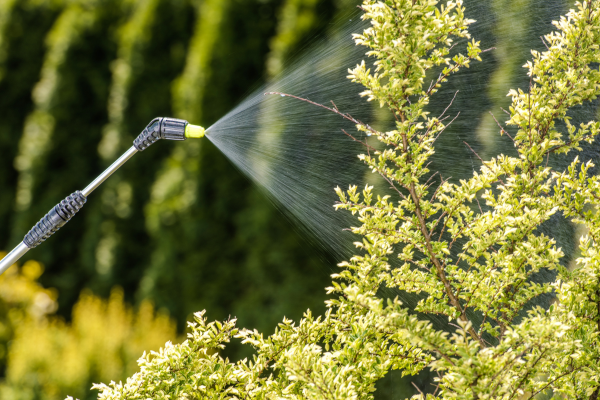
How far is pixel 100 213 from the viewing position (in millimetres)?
5980

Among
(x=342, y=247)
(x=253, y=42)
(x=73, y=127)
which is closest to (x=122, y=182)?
(x=73, y=127)

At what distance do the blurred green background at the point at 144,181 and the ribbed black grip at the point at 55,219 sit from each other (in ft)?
7.61

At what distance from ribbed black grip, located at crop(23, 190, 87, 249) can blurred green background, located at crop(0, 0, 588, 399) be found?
7.61 ft

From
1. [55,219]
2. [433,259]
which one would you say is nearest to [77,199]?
[55,219]

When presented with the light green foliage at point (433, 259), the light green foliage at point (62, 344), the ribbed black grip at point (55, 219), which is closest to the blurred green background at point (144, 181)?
the light green foliage at point (62, 344)

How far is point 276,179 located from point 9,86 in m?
5.39

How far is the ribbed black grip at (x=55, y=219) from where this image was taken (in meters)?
1.57

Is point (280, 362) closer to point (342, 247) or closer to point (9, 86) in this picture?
point (342, 247)

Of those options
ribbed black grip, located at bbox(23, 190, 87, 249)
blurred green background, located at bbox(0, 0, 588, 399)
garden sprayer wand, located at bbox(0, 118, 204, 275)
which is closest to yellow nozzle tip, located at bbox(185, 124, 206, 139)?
garden sprayer wand, located at bbox(0, 118, 204, 275)

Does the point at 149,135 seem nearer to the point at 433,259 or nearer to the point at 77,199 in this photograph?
the point at 77,199

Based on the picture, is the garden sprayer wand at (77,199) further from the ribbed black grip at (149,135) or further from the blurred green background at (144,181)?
the blurred green background at (144,181)

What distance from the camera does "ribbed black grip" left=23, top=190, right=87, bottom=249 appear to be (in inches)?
61.9

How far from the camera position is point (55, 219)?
157cm

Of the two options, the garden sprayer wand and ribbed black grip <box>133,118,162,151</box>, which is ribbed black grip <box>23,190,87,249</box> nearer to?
the garden sprayer wand
